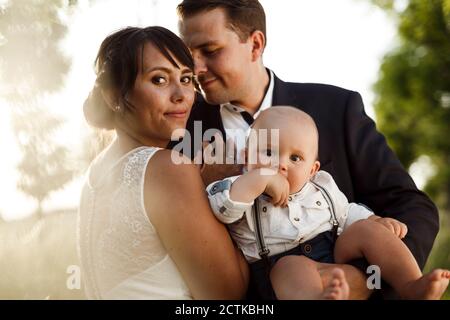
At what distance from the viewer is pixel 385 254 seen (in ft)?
8.18

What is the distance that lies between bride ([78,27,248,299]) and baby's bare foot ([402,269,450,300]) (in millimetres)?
548

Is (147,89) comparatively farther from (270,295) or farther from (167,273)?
(270,295)

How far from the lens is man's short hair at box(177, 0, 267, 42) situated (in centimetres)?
366

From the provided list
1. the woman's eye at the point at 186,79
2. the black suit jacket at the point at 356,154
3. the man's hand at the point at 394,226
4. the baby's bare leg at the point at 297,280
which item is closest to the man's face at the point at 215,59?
the black suit jacket at the point at 356,154

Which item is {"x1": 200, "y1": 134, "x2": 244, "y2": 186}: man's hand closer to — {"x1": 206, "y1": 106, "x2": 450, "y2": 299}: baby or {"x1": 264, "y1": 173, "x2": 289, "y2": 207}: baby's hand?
{"x1": 206, "y1": 106, "x2": 450, "y2": 299}: baby

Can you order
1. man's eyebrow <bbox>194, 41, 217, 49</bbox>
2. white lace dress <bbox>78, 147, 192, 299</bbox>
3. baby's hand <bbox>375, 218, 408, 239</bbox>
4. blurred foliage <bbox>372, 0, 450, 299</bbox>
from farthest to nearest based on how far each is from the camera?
blurred foliage <bbox>372, 0, 450, 299</bbox>
man's eyebrow <bbox>194, 41, 217, 49</bbox>
baby's hand <bbox>375, 218, 408, 239</bbox>
white lace dress <bbox>78, 147, 192, 299</bbox>

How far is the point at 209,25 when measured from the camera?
3.63 metres

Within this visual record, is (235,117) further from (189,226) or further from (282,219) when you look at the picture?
(189,226)

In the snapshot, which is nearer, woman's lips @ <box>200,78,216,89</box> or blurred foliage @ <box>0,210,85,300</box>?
woman's lips @ <box>200,78,216,89</box>

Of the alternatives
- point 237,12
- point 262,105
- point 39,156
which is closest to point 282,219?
point 262,105

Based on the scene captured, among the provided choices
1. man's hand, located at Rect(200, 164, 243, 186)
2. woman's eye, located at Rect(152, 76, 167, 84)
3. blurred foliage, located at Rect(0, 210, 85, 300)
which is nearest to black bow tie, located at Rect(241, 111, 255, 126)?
man's hand, located at Rect(200, 164, 243, 186)

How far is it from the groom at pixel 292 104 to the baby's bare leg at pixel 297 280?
2.50ft

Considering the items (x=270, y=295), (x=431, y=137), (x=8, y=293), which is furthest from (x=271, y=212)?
(x=431, y=137)

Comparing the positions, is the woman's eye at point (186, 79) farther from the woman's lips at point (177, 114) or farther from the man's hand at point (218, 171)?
the man's hand at point (218, 171)
